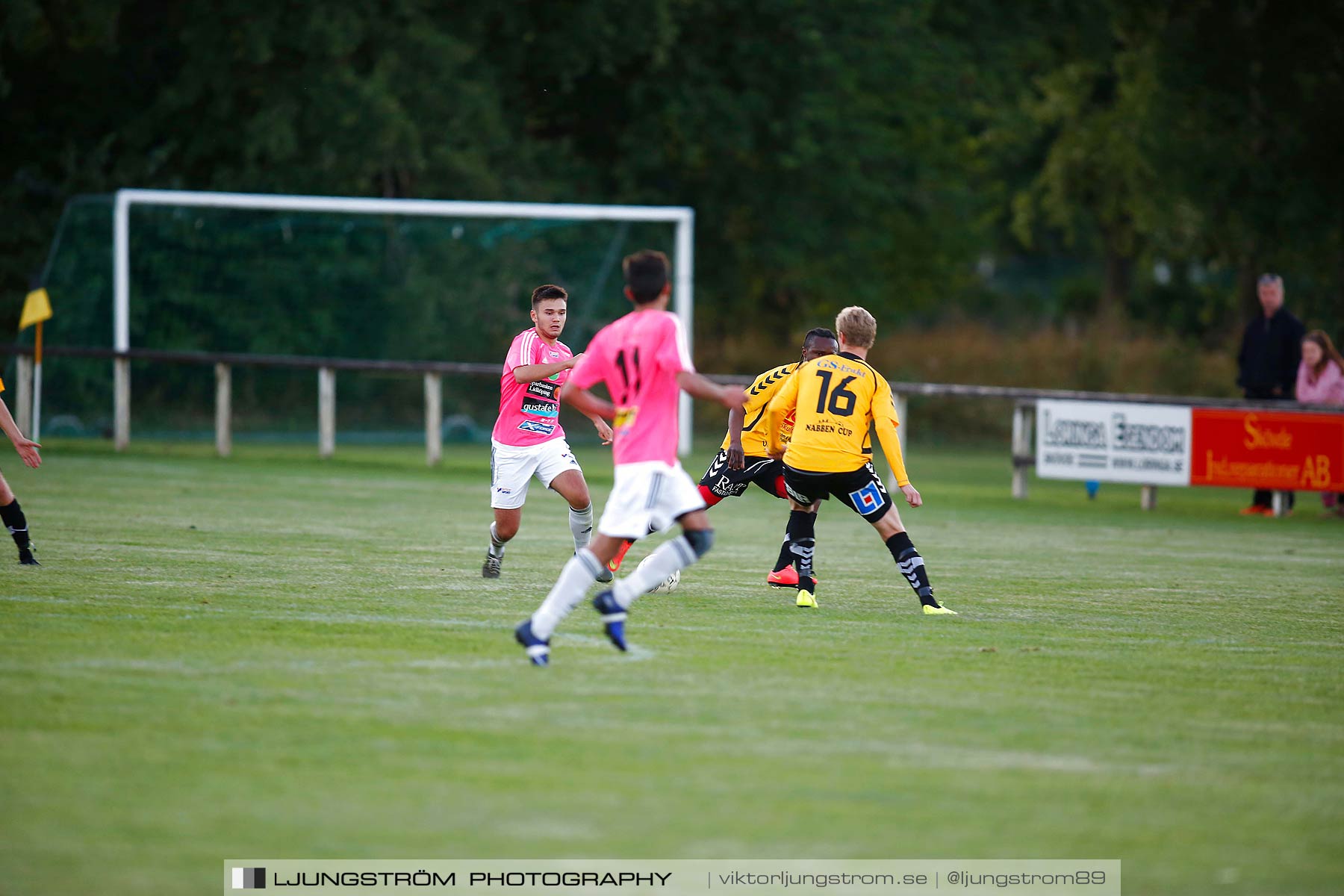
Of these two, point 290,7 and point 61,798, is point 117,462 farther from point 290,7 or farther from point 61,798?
point 61,798

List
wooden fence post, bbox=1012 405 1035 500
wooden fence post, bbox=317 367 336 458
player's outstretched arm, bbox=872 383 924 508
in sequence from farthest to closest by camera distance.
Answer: wooden fence post, bbox=317 367 336 458 → wooden fence post, bbox=1012 405 1035 500 → player's outstretched arm, bbox=872 383 924 508

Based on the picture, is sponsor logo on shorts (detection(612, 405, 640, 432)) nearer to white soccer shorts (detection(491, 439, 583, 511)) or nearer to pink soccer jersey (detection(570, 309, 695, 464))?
pink soccer jersey (detection(570, 309, 695, 464))

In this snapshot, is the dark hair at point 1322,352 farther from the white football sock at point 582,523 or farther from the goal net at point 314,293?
the white football sock at point 582,523

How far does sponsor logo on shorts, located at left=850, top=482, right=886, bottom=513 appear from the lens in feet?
31.5

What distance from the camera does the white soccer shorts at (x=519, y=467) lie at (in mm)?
10266

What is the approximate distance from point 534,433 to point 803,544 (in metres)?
1.86

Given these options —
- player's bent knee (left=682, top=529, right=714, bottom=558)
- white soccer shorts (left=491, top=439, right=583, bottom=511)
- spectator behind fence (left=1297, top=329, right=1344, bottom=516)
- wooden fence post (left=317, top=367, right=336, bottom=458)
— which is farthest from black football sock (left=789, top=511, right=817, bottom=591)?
wooden fence post (left=317, top=367, right=336, bottom=458)

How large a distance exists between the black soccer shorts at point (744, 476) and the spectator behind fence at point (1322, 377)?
29.9ft

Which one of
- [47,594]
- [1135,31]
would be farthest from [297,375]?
[1135,31]

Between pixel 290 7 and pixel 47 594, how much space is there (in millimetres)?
20807

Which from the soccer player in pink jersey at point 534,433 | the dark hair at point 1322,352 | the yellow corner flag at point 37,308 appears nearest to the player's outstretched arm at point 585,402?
the soccer player in pink jersey at point 534,433

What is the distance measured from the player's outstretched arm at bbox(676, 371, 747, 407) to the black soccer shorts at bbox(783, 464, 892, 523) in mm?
2340

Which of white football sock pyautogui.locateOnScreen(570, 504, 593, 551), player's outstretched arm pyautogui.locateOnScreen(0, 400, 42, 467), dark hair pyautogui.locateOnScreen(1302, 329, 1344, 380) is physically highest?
dark hair pyautogui.locateOnScreen(1302, 329, 1344, 380)

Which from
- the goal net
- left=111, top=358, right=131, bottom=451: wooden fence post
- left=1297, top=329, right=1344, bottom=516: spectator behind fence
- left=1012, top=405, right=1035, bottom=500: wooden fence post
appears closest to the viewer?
left=1297, top=329, right=1344, bottom=516: spectator behind fence
